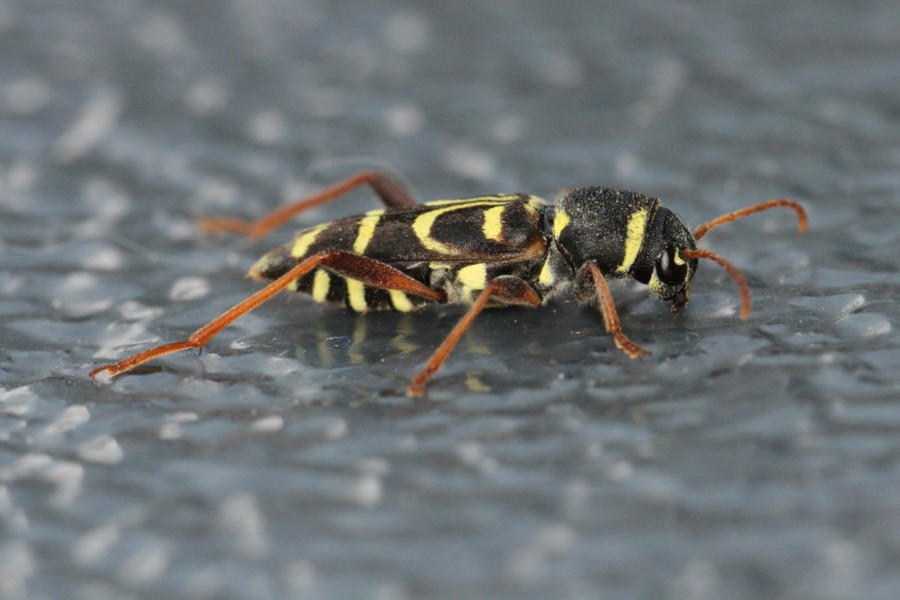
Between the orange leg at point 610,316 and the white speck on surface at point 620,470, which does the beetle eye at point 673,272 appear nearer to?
the orange leg at point 610,316

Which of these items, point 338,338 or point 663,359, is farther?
point 338,338

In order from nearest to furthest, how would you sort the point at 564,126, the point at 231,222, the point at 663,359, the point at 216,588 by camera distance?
the point at 216,588 < the point at 663,359 < the point at 231,222 < the point at 564,126

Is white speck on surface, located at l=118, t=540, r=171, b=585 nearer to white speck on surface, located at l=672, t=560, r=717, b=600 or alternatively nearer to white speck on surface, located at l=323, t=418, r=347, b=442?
white speck on surface, located at l=323, t=418, r=347, b=442

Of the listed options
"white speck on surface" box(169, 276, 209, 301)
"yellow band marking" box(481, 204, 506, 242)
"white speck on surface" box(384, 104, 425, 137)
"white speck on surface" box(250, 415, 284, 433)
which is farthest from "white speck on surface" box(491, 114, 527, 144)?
"white speck on surface" box(250, 415, 284, 433)

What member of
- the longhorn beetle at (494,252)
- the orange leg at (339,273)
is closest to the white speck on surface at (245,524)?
the orange leg at (339,273)

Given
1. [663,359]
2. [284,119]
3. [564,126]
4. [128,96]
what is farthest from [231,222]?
[663,359]

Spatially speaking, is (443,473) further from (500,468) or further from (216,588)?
(216,588)
